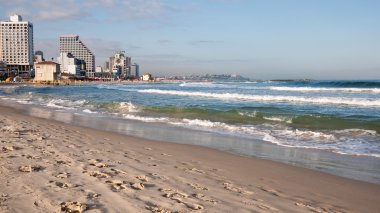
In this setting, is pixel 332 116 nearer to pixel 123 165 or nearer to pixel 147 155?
pixel 147 155

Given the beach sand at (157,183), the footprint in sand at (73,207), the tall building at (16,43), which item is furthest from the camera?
the tall building at (16,43)

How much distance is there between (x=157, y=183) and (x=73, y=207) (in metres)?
1.40

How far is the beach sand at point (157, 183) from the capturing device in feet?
12.4

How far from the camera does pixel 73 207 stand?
352 centimetres

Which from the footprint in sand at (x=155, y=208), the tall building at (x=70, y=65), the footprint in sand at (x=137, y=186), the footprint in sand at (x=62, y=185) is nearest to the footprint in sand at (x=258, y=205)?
the footprint in sand at (x=155, y=208)

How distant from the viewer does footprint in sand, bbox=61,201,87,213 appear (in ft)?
11.4

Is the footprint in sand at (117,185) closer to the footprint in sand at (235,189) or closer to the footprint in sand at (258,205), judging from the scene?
the footprint in sand at (235,189)

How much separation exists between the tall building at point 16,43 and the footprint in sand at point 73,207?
190m

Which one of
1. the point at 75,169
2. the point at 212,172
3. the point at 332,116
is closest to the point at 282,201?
the point at 212,172

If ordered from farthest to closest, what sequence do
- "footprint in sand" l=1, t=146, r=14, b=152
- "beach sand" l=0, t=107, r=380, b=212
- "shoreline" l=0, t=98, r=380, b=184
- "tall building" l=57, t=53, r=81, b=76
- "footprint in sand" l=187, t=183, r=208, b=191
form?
1. "tall building" l=57, t=53, r=81, b=76
2. "shoreline" l=0, t=98, r=380, b=184
3. "footprint in sand" l=1, t=146, r=14, b=152
4. "footprint in sand" l=187, t=183, r=208, b=191
5. "beach sand" l=0, t=107, r=380, b=212

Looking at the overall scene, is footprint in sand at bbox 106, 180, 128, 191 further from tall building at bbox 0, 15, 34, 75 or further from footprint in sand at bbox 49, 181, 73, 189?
tall building at bbox 0, 15, 34, 75

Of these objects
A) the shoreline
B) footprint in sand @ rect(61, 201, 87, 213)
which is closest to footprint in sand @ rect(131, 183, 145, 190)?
footprint in sand @ rect(61, 201, 87, 213)

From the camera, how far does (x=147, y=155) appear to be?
7.02 meters

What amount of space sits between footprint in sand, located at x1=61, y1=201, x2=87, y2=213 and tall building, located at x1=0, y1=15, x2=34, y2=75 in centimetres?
18960
